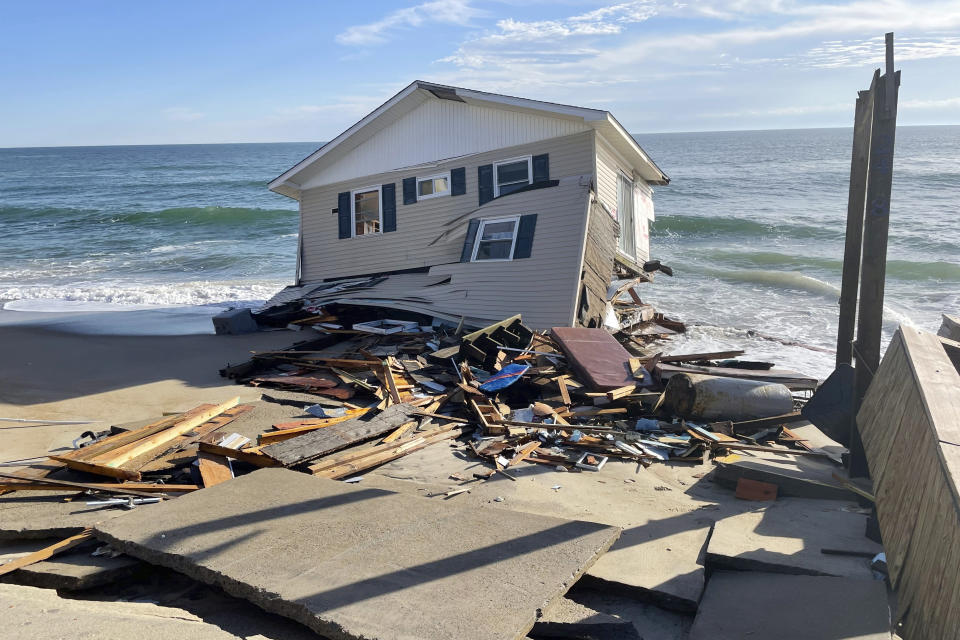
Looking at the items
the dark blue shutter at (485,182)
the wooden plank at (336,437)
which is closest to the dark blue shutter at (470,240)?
the dark blue shutter at (485,182)

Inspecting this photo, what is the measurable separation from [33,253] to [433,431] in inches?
1248

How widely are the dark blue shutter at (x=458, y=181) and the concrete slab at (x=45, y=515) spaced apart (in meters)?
12.3

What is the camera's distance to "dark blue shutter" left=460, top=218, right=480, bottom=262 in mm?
15797

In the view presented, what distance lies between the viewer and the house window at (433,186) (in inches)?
699

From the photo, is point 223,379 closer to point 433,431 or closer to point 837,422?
point 433,431

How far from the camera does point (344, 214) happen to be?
777 inches

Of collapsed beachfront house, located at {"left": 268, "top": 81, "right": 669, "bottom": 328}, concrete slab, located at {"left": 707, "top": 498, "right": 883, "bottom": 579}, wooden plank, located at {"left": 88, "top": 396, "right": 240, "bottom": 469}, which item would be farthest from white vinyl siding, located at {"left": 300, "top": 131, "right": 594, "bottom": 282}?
concrete slab, located at {"left": 707, "top": 498, "right": 883, "bottom": 579}

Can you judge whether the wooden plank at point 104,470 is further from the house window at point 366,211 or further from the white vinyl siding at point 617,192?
the house window at point 366,211

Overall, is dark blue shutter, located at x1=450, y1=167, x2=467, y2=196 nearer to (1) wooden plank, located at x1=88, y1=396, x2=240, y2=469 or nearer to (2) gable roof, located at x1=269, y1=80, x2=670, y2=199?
(2) gable roof, located at x1=269, y1=80, x2=670, y2=199

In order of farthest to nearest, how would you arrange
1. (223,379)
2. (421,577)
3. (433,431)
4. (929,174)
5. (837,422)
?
(929,174) → (223,379) → (433,431) → (837,422) → (421,577)

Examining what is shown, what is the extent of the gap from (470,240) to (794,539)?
1109cm

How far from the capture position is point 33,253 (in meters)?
33.4

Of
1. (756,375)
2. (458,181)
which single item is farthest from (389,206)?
(756,375)

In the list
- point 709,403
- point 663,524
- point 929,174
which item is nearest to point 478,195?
point 709,403
